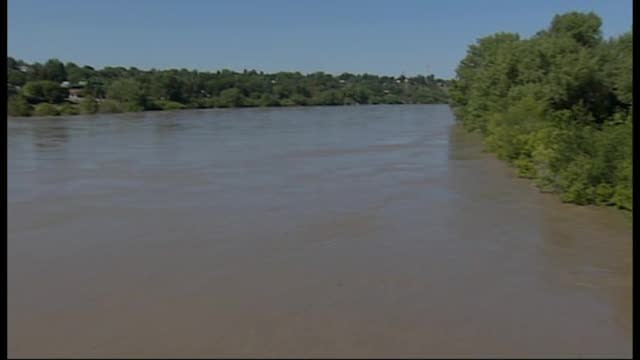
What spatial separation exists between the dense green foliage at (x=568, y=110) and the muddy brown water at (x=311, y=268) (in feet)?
1.98

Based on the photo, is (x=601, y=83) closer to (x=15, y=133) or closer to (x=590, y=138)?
(x=590, y=138)

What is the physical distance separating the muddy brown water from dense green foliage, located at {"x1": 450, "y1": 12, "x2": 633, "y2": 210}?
23.8 inches

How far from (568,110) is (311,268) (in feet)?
44.0

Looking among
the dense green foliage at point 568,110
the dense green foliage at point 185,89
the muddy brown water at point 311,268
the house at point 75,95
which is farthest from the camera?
the house at point 75,95

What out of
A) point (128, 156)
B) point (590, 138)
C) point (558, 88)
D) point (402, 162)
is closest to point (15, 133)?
point (128, 156)

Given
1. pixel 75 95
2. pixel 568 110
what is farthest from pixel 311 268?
pixel 75 95

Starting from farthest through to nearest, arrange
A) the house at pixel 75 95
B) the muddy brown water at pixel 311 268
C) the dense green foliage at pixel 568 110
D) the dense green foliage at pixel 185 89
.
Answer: the house at pixel 75 95 → the dense green foliage at pixel 185 89 → the dense green foliage at pixel 568 110 → the muddy brown water at pixel 311 268

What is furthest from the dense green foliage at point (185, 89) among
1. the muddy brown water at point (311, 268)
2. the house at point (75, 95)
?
the muddy brown water at point (311, 268)

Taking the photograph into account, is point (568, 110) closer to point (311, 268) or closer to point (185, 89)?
point (311, 268)

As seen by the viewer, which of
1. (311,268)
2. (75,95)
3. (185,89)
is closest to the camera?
(311,268)

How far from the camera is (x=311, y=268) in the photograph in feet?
32.5

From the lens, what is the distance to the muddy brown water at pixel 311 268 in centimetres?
709

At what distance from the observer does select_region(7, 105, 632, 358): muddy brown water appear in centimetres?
Result: 709

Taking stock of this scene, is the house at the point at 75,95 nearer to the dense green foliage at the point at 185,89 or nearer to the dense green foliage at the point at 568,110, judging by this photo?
the dense green foliage at the point at 185,89
